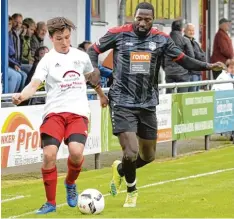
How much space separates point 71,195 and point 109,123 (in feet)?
17.9

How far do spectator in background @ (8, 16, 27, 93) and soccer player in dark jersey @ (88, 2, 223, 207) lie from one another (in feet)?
22.1

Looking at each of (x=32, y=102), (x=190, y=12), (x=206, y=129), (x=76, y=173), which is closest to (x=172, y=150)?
Result: (x=206, y=129)

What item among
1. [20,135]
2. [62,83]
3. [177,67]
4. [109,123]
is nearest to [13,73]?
[109,123]

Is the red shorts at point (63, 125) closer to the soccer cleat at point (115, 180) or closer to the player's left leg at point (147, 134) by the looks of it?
the player's left leg at point (147, 134)

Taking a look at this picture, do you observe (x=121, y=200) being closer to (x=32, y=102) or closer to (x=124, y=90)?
(x=124, y=90)

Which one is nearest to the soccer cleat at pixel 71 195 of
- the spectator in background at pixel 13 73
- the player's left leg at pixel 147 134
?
the player's left leg at pixel 147 134

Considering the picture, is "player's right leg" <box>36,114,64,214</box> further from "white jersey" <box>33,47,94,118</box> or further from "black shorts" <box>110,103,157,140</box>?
"black shorts" <box>110,103,157,140</box>

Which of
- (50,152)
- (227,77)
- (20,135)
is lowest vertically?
(20,135)

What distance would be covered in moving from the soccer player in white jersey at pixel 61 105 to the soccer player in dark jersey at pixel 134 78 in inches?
19.4

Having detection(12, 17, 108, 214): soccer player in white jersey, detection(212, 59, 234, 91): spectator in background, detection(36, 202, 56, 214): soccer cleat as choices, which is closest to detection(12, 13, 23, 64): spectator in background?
detection(212, 59, 234, 91): spectator in background

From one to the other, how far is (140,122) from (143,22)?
108 centimetres

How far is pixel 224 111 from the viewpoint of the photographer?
19969 millimetres

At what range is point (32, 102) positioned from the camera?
1574 cm

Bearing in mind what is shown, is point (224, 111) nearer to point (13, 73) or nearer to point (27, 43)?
point (27, 43)
